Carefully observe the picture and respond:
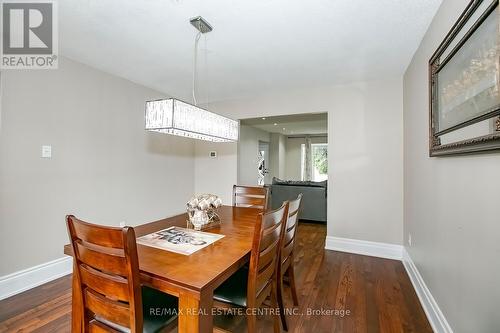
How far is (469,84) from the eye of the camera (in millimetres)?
1228

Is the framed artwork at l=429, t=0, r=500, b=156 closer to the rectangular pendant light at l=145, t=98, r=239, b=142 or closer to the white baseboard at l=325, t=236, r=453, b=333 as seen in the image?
the white baseboard at l=325, t=236, r=453, b=333

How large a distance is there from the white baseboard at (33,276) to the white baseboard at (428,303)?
11.1 ft

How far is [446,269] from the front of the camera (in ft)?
5.08

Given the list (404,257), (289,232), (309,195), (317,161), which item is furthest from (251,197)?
(317,161)

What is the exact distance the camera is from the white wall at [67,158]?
2156mm

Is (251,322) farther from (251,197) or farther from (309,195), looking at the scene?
(309,195)

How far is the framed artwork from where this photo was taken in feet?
3.34

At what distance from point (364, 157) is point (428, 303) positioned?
1.80 meters

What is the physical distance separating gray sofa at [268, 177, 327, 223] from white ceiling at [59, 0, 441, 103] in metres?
2.14

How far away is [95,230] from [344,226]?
10.0 feet

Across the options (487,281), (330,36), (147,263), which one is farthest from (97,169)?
(487,281)

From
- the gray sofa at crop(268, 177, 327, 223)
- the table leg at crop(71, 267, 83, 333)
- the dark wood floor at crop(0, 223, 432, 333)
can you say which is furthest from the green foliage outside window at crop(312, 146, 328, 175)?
the table leg at crop(71, 267, 83, 333)

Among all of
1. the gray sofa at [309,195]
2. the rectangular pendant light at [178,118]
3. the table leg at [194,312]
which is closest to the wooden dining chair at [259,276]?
the table leg at [194,312]

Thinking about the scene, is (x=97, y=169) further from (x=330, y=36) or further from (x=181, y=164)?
(x=330, y=36)
